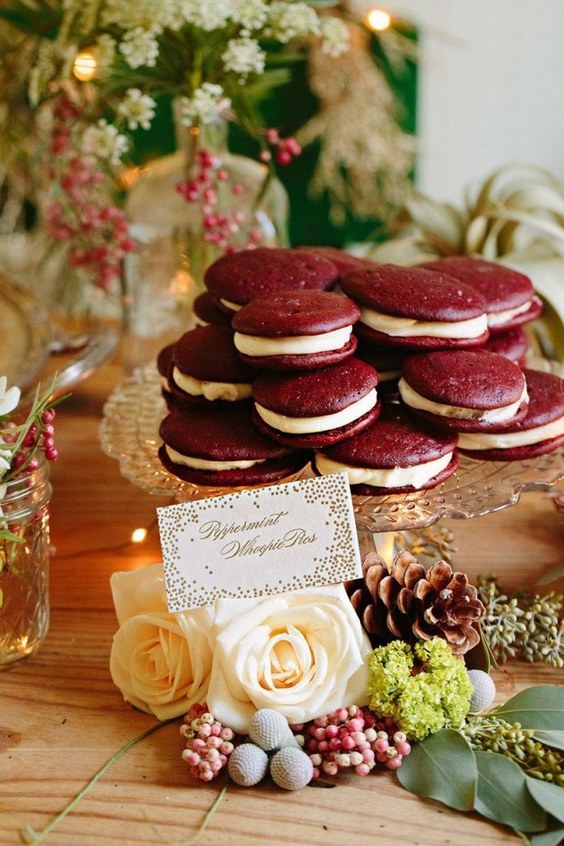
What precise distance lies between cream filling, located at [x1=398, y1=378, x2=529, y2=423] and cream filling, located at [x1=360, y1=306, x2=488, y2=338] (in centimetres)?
7

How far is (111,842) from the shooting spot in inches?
27.9

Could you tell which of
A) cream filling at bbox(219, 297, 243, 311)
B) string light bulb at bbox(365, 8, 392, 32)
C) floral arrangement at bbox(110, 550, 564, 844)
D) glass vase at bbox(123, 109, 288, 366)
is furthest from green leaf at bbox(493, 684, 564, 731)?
string light bulb at bbox(365, 8, 392, 32)

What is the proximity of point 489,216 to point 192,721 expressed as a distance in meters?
1.09

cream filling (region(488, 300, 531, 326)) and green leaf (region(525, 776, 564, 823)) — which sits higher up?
cream filling (region(488, 300, 531, 326))

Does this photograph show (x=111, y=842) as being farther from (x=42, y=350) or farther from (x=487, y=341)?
(x=42, y=350)

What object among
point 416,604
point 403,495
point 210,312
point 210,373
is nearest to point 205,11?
point 210,312

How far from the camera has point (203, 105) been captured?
1312mm

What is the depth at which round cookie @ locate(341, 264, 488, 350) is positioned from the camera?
1.00 meters

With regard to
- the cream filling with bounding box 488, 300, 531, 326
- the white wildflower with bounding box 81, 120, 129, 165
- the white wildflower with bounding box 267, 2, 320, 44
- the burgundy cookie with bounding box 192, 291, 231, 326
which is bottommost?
the burgundy cookie with bounding box 192, 291, 231, 326

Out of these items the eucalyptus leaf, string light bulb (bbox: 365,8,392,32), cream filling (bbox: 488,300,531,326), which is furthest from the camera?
string light bulb (bbox: 365,8,392,32)

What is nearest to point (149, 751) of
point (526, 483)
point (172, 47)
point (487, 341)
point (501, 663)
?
point (501, 663)

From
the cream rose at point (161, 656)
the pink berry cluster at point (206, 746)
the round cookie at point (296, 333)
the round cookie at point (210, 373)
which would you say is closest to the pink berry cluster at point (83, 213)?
the round cookie at point (210, 373)

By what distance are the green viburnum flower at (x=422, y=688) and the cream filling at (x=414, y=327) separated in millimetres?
383

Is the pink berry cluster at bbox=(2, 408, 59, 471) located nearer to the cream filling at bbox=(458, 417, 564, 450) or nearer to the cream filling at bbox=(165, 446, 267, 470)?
the cream filling at bbox=(165, 446, 267, 470)
